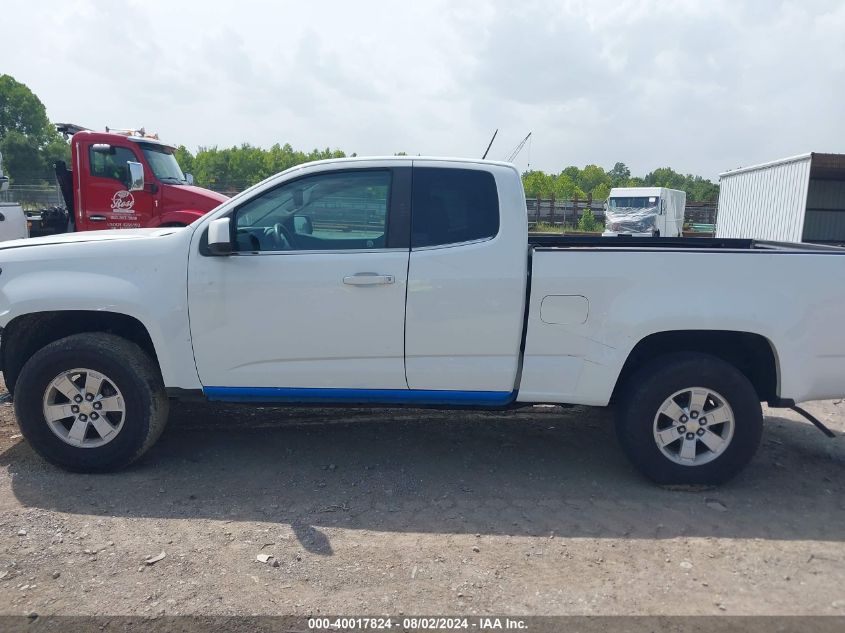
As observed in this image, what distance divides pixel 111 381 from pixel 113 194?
23.2ft

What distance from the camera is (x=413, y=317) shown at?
13.3ft

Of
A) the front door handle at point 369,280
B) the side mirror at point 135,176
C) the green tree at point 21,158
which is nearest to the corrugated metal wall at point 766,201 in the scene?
the side mirror at point 135,176

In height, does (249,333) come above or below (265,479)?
above

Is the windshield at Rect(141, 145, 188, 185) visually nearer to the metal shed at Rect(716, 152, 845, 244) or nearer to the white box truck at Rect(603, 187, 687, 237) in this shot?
the metal shed at Rect(716, 152, 845, 244)

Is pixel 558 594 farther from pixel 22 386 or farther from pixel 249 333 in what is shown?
pixel 22 386

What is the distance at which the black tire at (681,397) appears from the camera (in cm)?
402

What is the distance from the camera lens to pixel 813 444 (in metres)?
5.12

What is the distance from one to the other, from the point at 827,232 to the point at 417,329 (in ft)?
66.0

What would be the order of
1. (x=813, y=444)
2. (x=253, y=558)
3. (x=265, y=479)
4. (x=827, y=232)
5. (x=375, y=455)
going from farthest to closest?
(x=827, y=232)
(x=813, y=444)
(x=375, y=455)
(x=265, y=479)
(x=253, y=558)

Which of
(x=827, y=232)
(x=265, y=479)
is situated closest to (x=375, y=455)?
(x=265, y=479)

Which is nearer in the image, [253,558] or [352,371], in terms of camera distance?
[253,558]

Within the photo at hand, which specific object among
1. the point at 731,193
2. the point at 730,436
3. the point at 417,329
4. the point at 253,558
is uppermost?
the point at 731,193

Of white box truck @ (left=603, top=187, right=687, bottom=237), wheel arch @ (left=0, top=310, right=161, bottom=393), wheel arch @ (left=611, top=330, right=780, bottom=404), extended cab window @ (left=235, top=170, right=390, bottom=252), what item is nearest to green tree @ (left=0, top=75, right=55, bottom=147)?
white box truck @ (left=603, top=187, right=687, bottom=237)

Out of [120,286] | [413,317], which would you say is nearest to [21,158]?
[120,286]
